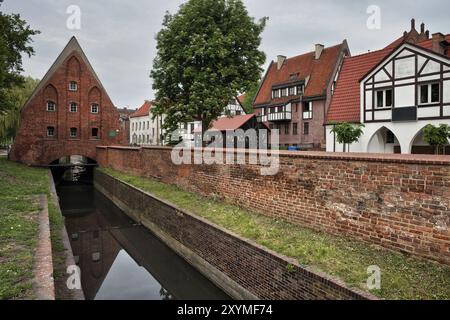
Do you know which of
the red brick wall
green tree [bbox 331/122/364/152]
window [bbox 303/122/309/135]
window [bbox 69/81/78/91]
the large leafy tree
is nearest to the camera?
the large leafy tree

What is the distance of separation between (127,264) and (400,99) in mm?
15745

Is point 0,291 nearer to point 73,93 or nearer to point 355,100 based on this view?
point 355,100

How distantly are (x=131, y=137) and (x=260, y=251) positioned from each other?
61.4 m

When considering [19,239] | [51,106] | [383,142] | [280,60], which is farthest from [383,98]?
[51,106]

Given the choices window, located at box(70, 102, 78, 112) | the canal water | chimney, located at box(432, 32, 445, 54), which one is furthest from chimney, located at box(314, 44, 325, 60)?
the canal water

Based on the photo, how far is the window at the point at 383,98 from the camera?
18219mm

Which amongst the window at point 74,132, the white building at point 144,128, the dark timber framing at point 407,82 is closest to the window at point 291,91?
the dark timber framing at point 407,82

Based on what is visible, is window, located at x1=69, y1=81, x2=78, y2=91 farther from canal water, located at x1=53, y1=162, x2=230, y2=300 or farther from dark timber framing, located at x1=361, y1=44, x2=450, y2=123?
dark timber framing, located at x1=361, y1=44, x2=450, y2=123

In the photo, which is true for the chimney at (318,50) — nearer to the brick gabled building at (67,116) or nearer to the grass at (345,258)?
the brick gabled building at (67,116)

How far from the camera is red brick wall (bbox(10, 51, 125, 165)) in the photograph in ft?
87.8

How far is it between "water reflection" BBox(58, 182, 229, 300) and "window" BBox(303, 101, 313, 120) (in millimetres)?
21544

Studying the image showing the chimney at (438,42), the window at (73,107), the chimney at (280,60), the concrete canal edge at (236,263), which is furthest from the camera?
the chimney at (280,60)

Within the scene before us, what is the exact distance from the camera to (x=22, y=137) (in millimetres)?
26484

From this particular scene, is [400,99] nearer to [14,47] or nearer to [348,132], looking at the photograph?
[348,132]
